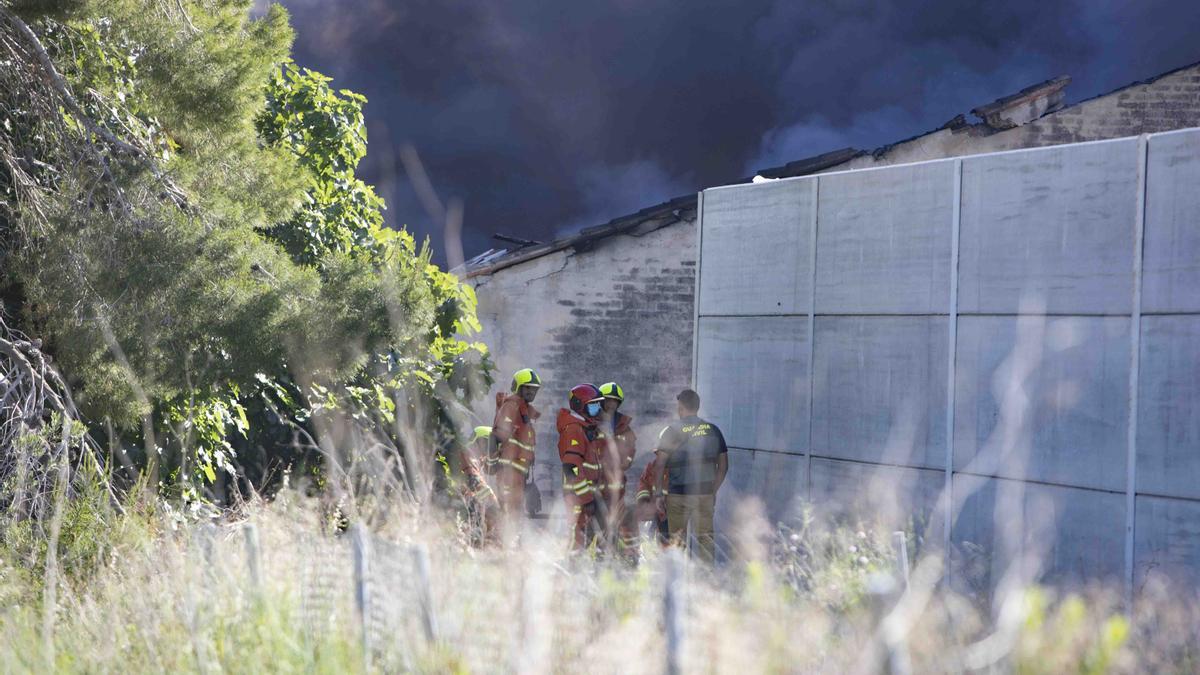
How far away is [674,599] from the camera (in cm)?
332

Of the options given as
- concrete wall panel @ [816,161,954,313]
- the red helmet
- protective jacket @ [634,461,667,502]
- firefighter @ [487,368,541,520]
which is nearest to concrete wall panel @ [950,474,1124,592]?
concrete wall panel @ [816,161,954,313]

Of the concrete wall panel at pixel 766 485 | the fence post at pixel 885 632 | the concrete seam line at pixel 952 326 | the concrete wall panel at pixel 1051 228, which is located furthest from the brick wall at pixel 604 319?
the fence post at pixel 885 632

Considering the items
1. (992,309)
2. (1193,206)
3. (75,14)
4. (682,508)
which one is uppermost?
(75,14)

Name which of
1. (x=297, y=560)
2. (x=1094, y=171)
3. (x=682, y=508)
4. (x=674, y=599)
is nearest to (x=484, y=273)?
(x=682, y=508)

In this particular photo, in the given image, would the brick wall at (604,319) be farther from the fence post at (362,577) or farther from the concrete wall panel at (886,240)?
the fence post at (362,577)

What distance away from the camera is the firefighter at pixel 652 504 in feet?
29.8

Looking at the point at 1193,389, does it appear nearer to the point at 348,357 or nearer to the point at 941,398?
the point at 941,398

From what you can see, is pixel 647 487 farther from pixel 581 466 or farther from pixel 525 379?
pixel 525 379

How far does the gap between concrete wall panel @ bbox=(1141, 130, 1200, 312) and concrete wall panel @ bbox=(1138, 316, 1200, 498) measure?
0.49 feet

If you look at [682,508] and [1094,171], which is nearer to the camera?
[1094,171]

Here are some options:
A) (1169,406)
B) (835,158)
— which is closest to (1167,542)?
(1169,406)

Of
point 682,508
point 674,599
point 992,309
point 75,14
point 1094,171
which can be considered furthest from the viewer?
point 682,508

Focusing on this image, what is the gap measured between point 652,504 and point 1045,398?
304 cm

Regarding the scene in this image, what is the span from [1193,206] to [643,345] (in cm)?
823
